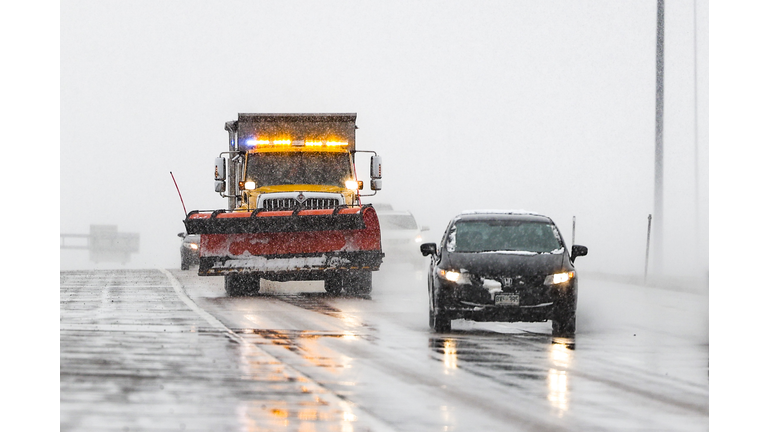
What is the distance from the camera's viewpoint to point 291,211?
22234 millimetres

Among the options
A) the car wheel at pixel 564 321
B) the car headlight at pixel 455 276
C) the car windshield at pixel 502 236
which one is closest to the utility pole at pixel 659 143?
the car windshield at pixel 502 236

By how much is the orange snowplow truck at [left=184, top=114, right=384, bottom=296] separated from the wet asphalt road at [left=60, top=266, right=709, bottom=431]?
156 centimetres

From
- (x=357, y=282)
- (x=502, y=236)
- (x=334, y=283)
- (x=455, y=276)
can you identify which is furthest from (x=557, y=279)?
(x=334, y=283)

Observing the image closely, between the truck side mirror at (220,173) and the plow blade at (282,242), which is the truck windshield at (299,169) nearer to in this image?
the truck side mirror at (220,173)

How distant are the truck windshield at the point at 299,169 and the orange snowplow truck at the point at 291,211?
0.02 metres

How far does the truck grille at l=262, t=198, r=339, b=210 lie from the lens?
23172 mm

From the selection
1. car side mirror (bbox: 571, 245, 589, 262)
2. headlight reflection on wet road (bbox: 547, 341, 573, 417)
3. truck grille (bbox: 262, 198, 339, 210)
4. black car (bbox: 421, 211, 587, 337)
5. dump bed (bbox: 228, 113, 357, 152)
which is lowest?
headlight reflection on wet road (bbox: 547, 341, 573, 417)

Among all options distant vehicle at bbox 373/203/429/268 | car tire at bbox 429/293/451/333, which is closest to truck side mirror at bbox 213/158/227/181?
car tire at bbox 429/293/451/333

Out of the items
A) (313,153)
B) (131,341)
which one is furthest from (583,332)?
(313,153)

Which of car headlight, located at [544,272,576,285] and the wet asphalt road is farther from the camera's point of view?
car headlight, located at [544,272,576,285]

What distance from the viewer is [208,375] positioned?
11.5 metres

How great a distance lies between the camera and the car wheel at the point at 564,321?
15266mm

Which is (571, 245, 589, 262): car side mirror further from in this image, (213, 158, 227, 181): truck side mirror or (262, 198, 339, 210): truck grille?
(213, 158, 227, 181): truck side mirror

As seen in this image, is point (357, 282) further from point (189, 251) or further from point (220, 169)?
point (189, 251)
